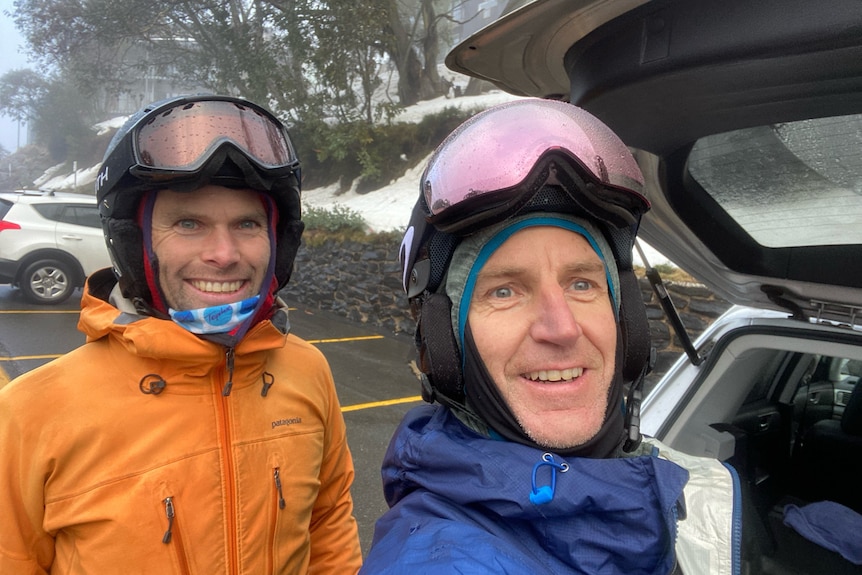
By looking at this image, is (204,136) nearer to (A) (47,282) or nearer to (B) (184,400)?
(B) (184,400)

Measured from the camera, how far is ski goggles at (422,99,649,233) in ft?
3.89

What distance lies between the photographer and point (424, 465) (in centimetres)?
114

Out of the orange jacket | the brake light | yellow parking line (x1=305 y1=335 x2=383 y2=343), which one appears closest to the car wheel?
the brake light

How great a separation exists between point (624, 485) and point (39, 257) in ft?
34.5

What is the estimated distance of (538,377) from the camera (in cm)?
118

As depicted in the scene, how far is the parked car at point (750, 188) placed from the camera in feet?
3.21

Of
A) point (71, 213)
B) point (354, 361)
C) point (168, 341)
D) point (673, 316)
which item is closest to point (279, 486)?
point (168, 341)

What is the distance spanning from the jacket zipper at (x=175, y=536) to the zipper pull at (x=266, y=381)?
356 millimetres

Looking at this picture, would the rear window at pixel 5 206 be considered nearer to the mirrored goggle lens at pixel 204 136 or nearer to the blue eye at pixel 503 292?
the mirrored goggle lens at pixel 204 136

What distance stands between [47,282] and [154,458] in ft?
31.6

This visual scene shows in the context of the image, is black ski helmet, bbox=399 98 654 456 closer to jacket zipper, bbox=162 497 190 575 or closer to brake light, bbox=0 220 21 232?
jacket zipper, bbox=162 497 190 575

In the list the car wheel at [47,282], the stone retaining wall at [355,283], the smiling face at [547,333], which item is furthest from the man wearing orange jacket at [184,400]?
the car wheel at [47,282]

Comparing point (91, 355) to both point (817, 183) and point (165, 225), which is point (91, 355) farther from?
point (817, 183)

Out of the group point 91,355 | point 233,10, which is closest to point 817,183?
point 91,355
